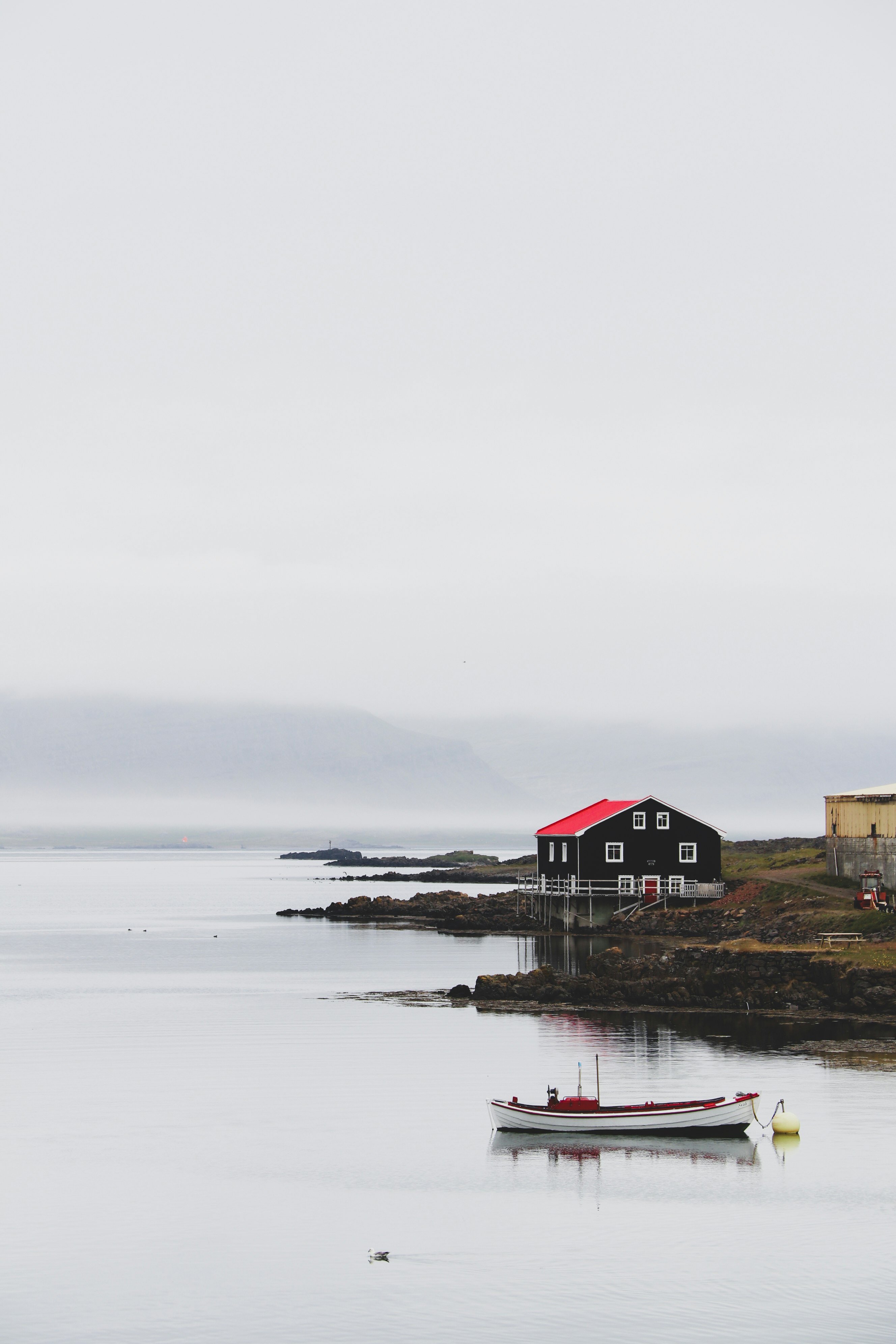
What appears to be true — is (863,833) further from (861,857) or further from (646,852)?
(646,852)

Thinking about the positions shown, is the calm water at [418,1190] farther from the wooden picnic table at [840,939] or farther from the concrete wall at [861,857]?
the concrete wall at [861,857]

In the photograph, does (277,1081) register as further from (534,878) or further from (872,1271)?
(534,878)

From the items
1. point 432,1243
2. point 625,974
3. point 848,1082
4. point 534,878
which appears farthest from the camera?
point 534,878

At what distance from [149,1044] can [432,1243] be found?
2760 centimetres

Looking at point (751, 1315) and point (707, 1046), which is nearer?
point (751, 1315)

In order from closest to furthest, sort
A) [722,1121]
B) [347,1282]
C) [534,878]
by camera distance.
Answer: [347,1282] → [722,1121] → [534,878]

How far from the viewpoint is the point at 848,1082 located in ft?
133

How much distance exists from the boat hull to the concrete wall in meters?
39.9

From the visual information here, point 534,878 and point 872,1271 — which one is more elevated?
point 534,878

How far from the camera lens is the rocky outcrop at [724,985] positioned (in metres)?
53.2

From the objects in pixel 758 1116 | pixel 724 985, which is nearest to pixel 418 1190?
pixel 758 1116

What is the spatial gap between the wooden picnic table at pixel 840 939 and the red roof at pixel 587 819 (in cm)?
2896

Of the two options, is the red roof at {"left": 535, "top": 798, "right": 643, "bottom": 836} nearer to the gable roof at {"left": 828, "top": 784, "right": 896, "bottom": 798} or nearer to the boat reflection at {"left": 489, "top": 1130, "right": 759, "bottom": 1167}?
the gable roof at {"left": 828, "top": 784, "right": 896, "bottom": 798}

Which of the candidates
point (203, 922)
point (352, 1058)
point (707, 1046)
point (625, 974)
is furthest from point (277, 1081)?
point (203, 922)
